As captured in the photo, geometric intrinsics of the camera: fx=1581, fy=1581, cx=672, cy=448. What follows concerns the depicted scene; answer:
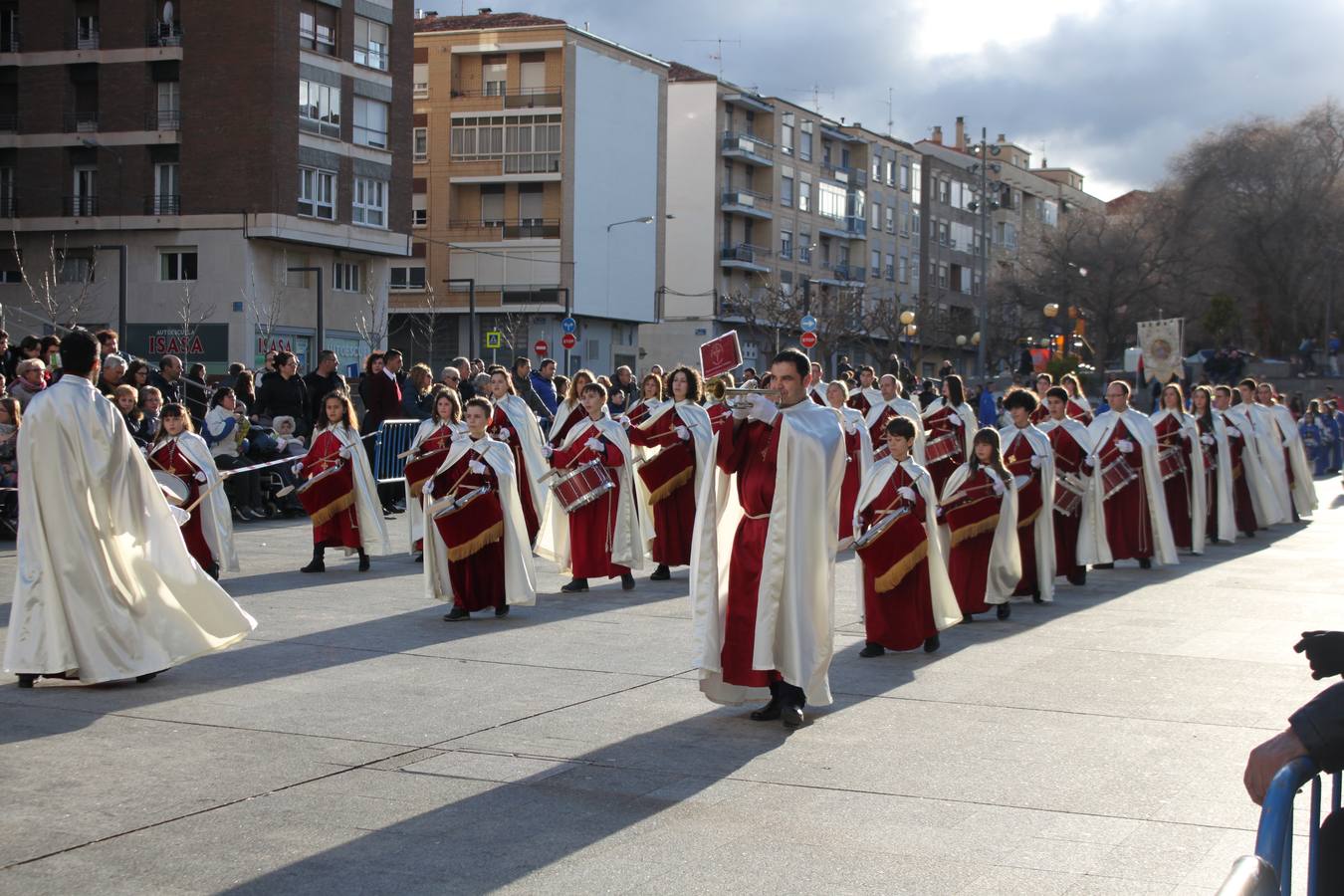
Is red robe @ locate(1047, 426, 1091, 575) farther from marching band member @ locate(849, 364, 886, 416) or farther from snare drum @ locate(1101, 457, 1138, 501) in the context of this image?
marching band member @ locate(849, 364, 886, 416)

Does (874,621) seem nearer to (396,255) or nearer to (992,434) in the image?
(992,434)

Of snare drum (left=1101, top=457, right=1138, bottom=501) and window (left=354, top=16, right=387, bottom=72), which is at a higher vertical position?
window (left=354, top=16, right=387, bottom=72)

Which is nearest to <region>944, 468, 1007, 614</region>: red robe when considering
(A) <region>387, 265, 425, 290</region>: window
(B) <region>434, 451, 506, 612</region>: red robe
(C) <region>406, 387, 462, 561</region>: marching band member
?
(B) <region>434, 451, 506, 612</region>: red robe

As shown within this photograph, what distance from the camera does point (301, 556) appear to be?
16.1 metres

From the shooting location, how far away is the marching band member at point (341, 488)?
48.0 feet

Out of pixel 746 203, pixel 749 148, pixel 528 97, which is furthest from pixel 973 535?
pixel 749 148

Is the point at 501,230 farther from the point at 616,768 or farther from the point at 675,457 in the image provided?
the point at 616,768

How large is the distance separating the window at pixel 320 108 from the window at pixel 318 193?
1239mm

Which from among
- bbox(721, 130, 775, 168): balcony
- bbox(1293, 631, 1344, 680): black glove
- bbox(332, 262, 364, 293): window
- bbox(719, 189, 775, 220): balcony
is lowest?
bbox(1293, 631, 1344, 680): black glove

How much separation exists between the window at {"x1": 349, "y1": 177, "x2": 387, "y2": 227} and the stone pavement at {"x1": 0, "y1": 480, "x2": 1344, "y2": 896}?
38.3m

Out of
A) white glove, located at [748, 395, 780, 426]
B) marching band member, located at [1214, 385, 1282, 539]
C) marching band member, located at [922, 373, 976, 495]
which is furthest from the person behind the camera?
marching band member, located at [1214, 385, 1282, 539]

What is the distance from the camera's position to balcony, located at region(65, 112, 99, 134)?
46625mm

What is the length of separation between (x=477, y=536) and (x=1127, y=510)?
8023 millimetres

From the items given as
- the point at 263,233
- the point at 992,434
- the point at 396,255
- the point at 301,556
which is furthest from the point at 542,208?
the point at 992,434
